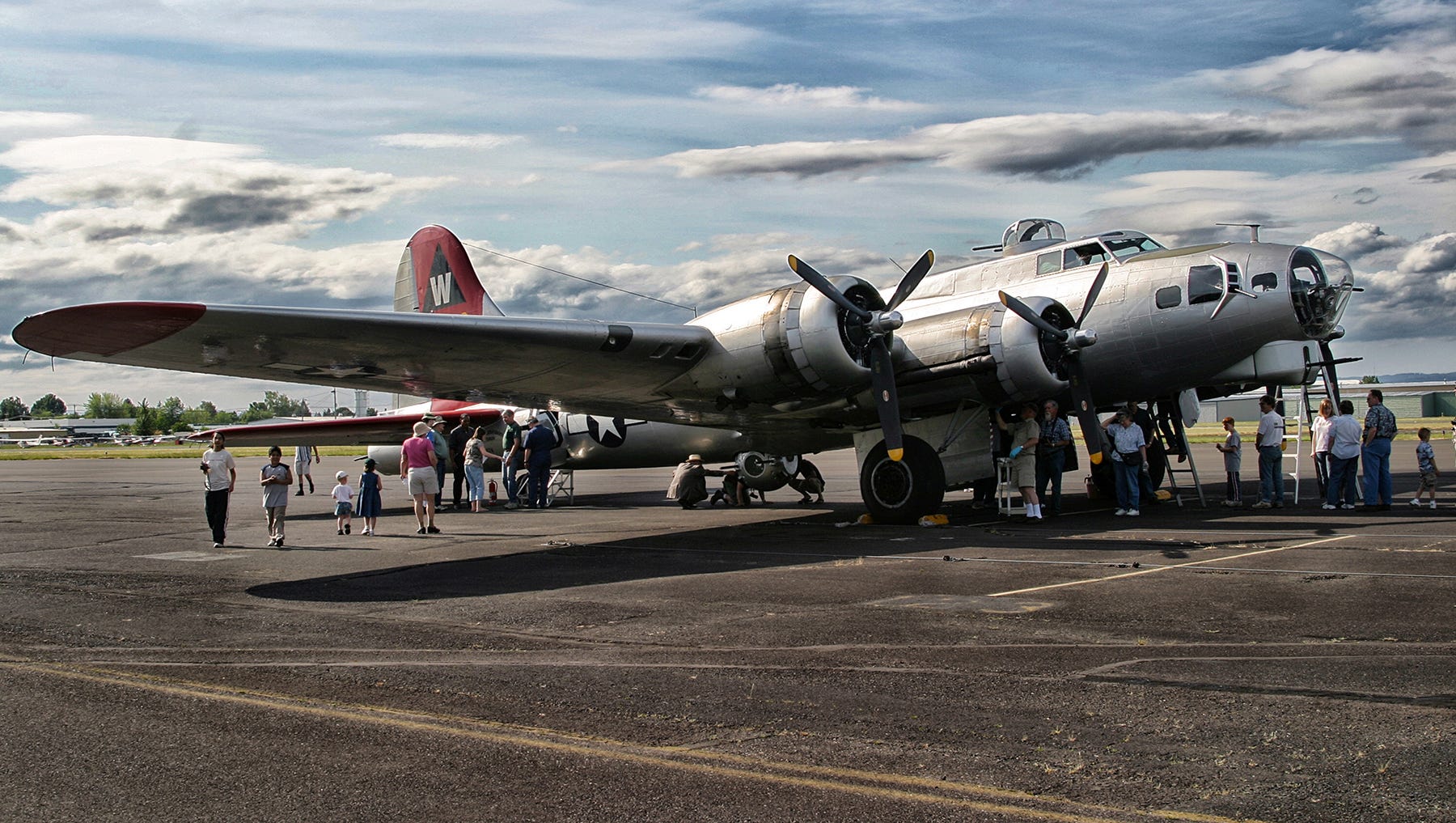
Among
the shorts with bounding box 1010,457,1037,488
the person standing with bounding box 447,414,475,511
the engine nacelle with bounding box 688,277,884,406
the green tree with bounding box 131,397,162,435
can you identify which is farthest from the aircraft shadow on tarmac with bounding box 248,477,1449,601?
the green tree with bounding box 131,397,162,435

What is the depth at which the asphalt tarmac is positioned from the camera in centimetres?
425

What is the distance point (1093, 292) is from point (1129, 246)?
1.46m

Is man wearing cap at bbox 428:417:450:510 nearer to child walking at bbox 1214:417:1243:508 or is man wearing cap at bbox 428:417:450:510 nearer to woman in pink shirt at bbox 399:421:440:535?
woman in pink shirt at bbox 399:421:440:535

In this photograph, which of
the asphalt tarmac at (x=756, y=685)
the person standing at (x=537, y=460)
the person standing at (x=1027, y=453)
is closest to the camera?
the asphalt tarmac at (x=756, y=685)

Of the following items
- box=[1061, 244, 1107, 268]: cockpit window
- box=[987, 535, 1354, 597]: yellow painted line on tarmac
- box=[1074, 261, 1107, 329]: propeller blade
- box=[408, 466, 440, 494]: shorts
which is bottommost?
box=[987, 535, 1354, 597]: yellow painted line on tarmac

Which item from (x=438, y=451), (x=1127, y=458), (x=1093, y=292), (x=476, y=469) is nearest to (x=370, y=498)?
(x=438, y=451)

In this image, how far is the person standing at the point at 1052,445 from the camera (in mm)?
15570

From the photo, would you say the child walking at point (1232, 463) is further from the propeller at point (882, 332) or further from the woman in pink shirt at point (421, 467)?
the woman in pink shirt at point (421, 467)

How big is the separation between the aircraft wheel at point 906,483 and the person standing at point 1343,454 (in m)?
5.66

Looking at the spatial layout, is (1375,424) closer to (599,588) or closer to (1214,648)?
(1214,648)

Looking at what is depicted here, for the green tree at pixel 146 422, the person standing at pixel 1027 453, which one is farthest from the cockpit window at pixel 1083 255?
the green tree at pixel 146 422

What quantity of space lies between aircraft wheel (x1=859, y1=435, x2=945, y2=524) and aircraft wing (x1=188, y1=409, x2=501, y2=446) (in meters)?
11.3

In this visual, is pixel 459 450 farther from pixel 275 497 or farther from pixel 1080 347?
pixel 1080 347

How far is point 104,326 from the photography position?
9.56 m
